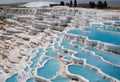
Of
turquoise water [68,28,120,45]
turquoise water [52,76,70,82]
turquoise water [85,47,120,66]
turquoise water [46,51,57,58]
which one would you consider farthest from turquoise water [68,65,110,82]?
turquoise water [68,28,120,45]

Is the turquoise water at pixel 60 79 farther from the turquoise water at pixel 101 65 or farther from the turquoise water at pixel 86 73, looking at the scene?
the turquoise water at pixel 101 65

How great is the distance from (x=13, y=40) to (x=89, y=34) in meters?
12.9

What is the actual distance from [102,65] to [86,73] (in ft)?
5.07

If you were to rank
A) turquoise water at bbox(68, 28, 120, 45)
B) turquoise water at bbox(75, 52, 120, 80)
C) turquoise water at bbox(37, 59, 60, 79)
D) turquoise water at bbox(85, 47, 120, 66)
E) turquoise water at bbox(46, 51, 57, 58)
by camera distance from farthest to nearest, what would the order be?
turquoise water at bbox(68, 28, 120, 45), turquoise water at bbox(46, 51, 57, 58), turquoise water at bbox(85, 47, 120, 66), turquoise water at bbox(37, 59, 60, 79), turquoise water at bbox(75, 52, 120, 80)

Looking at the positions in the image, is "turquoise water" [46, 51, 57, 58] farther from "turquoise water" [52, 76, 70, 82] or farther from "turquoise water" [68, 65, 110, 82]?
"turquoise water" [52, 76, 70, 82]

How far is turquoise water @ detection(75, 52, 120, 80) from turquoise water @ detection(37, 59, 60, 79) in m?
1.79

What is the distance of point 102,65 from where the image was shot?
675 inches

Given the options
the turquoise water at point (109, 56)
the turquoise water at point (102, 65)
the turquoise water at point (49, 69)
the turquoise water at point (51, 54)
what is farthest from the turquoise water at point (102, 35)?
the turquoise water at point (49, 69)

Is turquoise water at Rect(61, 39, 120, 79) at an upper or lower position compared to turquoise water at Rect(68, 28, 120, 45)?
lower

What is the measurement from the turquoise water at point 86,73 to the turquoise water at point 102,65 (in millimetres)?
599

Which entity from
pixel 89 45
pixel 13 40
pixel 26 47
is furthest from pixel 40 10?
pixel 89 45

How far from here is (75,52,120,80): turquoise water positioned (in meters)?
15.7

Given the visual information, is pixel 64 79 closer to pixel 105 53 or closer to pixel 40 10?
pixel 105 53

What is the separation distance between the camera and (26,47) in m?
30.0
